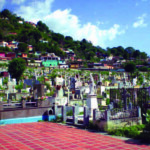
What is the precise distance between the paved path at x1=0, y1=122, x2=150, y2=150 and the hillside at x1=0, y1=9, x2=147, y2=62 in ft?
290

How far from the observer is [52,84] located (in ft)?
109

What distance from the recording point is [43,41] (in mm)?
125688

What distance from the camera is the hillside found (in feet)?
362

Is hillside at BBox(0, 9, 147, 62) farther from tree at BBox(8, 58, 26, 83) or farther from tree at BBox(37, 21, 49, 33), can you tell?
tree at BBox(8, 58, 26, 83)

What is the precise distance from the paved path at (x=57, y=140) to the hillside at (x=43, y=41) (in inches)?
3480

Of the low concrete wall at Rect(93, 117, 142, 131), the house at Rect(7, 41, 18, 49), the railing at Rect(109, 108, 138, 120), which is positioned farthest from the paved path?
the house at Rect(7, 41, 18, 49)

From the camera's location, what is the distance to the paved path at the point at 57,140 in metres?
8.66

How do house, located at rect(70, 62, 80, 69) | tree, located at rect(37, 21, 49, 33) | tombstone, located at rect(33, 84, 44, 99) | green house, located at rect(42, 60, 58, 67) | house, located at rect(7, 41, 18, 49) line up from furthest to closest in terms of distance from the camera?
tree, located at rect(37, 21, 49, 33)
house, located at rect(7, 41, 18, 49)
house, located at rect(70, 62, 80, 69)
green house, located at rect(42, 60, 58, 67)
tombstone, located at rect(33, 84, 44, 99)

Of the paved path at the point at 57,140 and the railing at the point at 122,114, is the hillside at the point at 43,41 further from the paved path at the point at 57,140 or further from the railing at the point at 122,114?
the railing at the point at 122,114

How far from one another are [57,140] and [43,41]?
118m

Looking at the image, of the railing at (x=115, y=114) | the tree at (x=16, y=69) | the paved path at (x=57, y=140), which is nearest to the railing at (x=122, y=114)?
the railing at (x=115, y=114)

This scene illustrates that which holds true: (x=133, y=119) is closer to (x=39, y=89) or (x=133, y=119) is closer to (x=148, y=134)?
(x=148, y=134)

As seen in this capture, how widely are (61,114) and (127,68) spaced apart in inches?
2182

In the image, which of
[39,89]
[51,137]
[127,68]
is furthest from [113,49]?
[51,137]
